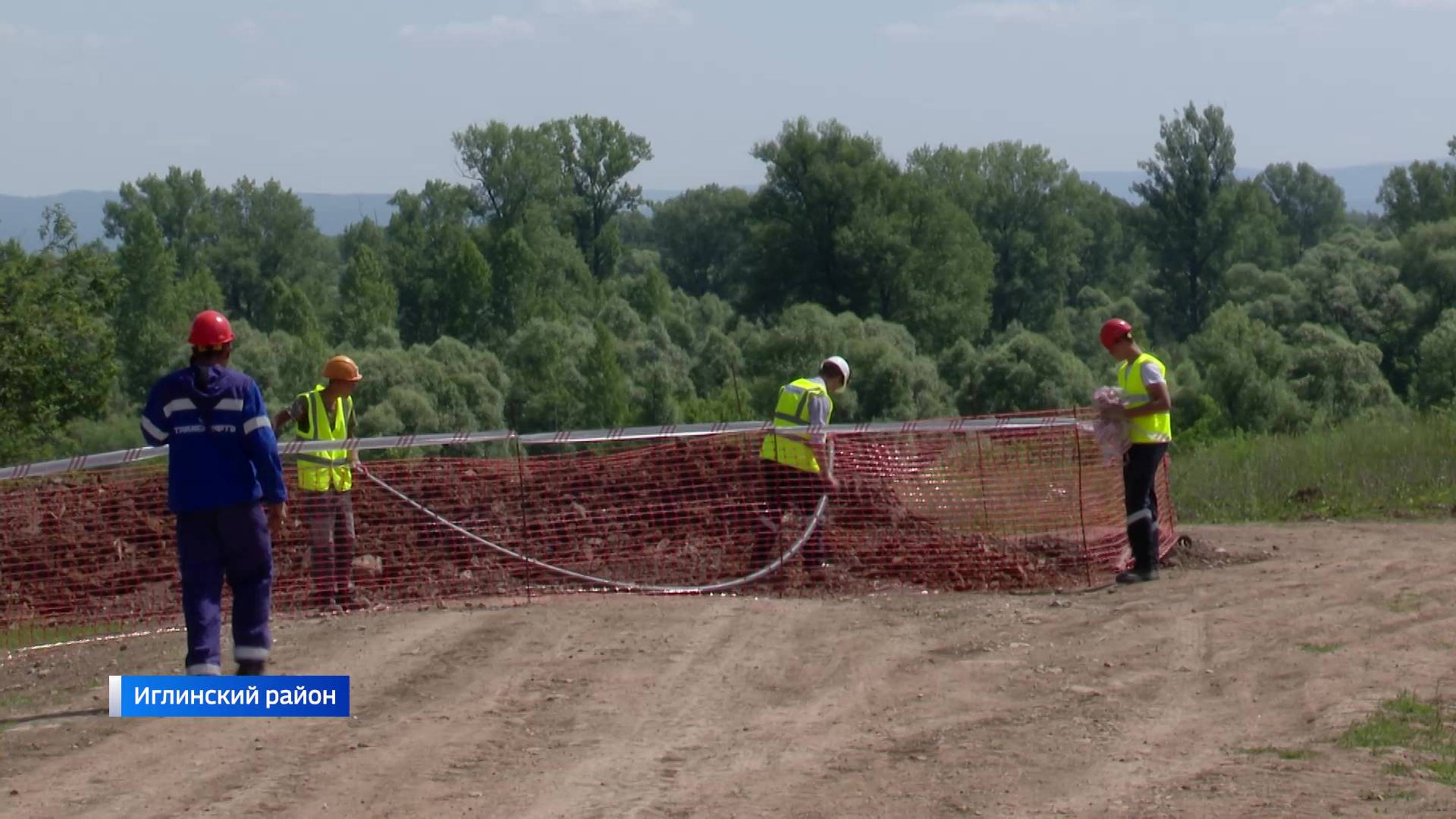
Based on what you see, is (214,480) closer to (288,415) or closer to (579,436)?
(288,415)

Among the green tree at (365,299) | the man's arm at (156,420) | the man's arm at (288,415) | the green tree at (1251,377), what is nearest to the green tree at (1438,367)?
the green tree at (1251,377)

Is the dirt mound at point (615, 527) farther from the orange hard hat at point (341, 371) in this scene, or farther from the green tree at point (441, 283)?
the green tree at point (441, 283)

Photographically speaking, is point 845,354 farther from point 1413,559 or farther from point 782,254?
point 1413,559

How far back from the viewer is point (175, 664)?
363 inches

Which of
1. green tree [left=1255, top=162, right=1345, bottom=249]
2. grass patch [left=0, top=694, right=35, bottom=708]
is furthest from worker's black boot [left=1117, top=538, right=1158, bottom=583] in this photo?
green tree [left=1255, top=162, right=1345, bottom=249]

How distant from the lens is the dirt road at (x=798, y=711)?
260 inches

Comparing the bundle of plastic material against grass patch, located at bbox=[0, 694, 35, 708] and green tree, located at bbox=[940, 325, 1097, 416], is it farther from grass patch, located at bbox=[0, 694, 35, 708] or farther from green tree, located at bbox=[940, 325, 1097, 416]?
green tree, located at bbox=[940, 325, 1097, 416]

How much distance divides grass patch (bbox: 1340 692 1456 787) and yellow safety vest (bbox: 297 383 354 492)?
6496 millimetres

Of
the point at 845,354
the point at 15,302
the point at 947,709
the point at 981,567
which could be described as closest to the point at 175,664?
the point at 947,709

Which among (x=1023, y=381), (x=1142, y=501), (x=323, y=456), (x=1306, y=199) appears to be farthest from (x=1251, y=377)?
(x=1306, y=199)

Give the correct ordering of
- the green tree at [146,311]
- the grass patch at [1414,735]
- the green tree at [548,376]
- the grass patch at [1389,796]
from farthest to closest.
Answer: the green tree at [146,311] → the green tree at [548,376] → the grass patch at [1414,735] → the grass patch at [1389,796]

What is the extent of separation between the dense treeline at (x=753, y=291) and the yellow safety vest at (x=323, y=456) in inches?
1100

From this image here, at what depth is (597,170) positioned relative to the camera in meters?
96.6

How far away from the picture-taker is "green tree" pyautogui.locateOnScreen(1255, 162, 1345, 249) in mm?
118500
